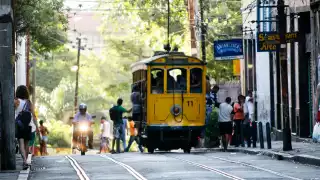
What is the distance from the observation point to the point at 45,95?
92750 millimetres

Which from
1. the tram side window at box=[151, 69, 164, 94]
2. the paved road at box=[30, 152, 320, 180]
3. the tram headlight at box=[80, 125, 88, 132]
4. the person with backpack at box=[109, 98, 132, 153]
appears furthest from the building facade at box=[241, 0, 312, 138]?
the paved road at box=[30, 152, 320, 180]

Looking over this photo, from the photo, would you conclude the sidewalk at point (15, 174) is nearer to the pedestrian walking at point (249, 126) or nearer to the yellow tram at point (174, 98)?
the yellow tram at point (174, 98)

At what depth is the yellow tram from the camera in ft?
108

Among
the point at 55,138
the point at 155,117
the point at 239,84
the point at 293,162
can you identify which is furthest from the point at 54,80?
the point at 293,162

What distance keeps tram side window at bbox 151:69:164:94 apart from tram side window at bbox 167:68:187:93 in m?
0.22

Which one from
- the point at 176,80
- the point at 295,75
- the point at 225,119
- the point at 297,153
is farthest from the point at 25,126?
the point at 295,75

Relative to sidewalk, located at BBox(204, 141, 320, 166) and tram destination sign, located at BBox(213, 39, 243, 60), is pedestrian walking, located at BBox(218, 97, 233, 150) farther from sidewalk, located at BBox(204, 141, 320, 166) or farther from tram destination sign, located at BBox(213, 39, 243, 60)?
tram destination sign, located at BBox(213, 39, 243, 60)

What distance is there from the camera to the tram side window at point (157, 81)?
32.9 metres

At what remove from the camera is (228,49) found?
40719 mm

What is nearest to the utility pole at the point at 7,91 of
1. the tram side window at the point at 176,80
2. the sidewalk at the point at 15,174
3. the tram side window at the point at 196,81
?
the sidewalk at the point at 15,174

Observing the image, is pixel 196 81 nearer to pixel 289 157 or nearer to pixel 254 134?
pixel 254 134

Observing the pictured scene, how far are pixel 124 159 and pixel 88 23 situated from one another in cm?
15194

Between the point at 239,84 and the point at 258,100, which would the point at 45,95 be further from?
the point at 258,100

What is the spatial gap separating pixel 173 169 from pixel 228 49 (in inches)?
744
